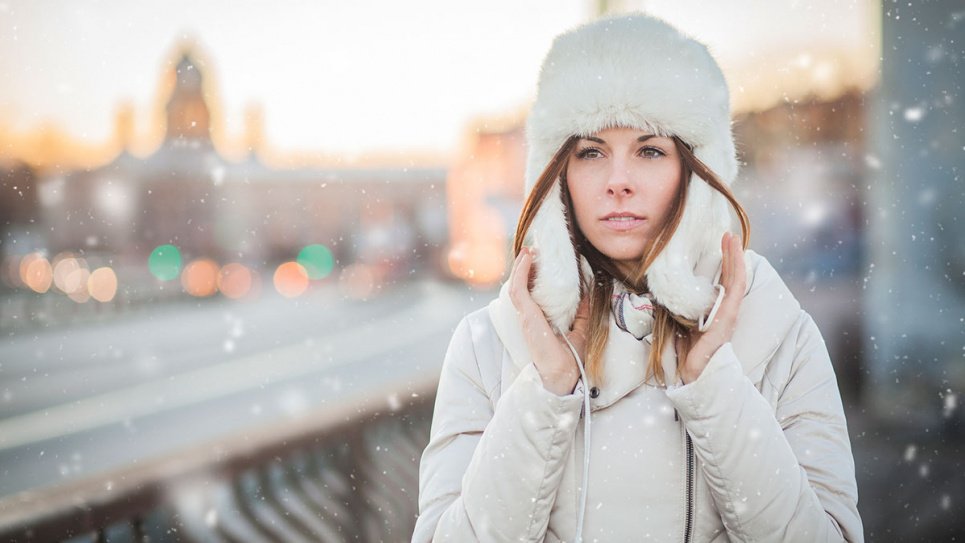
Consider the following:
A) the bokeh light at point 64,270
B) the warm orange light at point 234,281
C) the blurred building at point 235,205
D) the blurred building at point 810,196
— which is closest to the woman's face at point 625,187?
the blurred building at point 810,196

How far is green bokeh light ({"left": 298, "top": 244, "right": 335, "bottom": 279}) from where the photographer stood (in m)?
58.2

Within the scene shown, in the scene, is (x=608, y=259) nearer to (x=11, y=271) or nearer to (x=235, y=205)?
(x=11, y=271)

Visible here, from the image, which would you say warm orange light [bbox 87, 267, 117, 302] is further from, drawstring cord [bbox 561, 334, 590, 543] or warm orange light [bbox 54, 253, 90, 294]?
drawstring cord [bbox 561, 334, 590, 543]

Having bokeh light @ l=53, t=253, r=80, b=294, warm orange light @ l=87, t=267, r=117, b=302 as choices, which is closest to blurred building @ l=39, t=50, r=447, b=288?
bokeh light @ l=53, t=253, r=80, b=294

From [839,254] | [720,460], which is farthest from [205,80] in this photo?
[720,460]

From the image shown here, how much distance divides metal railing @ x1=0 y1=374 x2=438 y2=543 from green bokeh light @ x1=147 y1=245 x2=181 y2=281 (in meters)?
37.4

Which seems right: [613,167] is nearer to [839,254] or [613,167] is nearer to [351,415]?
[351,415]

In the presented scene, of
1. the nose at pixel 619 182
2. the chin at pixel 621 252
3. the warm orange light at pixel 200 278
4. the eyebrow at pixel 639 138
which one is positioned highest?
the eyebrow at pixel 639 138

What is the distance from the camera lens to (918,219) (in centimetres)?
453

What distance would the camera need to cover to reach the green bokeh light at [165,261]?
129 feet

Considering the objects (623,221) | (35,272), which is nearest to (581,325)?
(623,221)

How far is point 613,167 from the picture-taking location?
1520 millimetres

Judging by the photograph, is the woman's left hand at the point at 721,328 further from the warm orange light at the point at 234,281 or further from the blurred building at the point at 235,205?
the blurred building at the point at 235,205

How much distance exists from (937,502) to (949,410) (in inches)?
34.7
